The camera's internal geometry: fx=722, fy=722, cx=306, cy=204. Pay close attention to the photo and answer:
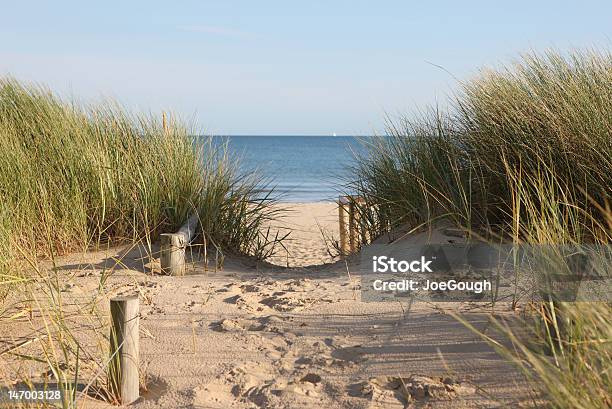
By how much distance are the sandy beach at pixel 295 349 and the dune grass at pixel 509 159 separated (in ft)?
2.23

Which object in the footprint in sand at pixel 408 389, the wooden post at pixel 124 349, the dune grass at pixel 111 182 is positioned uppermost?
the dune grass at pixel 111 182

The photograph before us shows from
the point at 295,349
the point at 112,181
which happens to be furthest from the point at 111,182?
the point at 295,349

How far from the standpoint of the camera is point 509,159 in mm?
5301

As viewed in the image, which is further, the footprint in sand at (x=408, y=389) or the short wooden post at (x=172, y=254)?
the short wooden post at (x=172, y=254)

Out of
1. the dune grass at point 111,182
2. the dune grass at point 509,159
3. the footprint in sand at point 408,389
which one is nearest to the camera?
the footprint in sand at point 408,389

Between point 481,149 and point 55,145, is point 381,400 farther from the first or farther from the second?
point 55,145

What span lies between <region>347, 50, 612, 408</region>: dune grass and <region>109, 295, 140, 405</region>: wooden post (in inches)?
79.4

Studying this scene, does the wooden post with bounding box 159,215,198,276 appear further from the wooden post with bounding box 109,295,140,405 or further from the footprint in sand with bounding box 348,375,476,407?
the footprint in sand with bounding box 348,375,476,407

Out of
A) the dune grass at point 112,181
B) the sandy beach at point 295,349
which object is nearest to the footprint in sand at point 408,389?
the sandy beach at point 295,349

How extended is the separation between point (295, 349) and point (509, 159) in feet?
8.01

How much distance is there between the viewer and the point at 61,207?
602 cm

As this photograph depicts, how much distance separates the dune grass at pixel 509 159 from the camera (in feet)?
15.9

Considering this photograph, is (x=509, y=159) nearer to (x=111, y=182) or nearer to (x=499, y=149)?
(x=499, y=149)

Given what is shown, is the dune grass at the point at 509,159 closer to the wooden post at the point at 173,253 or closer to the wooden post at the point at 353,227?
the wooden post at the point at 353,227
